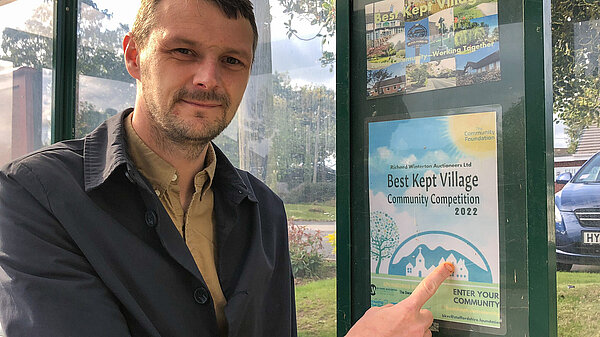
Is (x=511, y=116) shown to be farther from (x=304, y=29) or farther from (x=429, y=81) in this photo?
(x=304, y=29)

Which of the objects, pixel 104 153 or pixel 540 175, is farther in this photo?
pixel 540 175

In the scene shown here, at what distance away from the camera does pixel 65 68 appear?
3.44 metres

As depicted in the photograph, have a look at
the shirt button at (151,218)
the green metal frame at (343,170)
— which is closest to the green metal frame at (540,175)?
the green metal frame at (343,170)

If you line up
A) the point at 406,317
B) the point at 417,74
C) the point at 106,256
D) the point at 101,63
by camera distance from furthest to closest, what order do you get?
the point at 101,63 < the point at 417,74 < the point at 406,317 < the point at 106,256

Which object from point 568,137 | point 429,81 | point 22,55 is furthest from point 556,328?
point 22,55

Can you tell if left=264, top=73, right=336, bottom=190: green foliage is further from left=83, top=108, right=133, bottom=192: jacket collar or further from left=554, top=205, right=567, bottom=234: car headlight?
left=83, top=108, right=133, bottom=192: jacket collar

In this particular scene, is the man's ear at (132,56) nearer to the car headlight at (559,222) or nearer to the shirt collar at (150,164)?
the shirt collar at (150,164)

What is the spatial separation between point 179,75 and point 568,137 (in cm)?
122

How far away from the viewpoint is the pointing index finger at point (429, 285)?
179 cm

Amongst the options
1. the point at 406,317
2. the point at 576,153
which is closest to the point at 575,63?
the point at 576,153

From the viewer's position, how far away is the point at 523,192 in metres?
1.85

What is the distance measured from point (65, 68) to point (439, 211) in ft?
8.02

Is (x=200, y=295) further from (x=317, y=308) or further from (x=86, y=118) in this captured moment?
(x=86, y=118)

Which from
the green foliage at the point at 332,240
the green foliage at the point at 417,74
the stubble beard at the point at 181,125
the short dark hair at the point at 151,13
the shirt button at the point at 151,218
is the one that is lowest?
the green foliage at the point at 332,240
